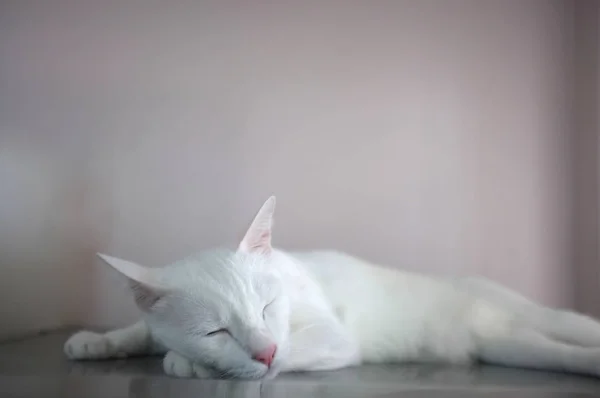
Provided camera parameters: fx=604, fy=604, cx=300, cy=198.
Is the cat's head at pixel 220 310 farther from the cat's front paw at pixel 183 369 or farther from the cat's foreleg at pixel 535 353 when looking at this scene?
the cat's foreleg at pixel 535 353

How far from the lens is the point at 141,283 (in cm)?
99

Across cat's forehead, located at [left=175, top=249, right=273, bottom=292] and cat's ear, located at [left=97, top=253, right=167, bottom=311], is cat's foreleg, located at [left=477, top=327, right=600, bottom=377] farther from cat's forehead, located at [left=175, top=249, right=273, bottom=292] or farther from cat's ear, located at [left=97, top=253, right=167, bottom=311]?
cat's ear, located at [left=97, top=253, right=167, bottom=311]

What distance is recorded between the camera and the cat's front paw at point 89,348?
113 centimetres

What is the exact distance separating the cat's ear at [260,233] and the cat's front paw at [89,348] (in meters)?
0.33

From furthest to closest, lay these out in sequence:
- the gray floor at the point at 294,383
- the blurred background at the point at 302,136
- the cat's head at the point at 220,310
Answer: the blurred background at the point at 302,136 → the cat's head at the point at 220,310 → the gray floor at the point at 294,383

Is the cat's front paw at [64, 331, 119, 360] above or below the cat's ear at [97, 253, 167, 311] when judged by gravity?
below

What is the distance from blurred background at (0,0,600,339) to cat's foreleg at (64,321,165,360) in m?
0.46

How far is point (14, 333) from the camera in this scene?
155 cm

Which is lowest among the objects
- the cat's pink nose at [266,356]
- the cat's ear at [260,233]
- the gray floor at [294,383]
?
the gray floor at [294,383]

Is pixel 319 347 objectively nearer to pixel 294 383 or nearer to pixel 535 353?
pixel 294 383

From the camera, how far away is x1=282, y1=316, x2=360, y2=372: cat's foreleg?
104 centimetres

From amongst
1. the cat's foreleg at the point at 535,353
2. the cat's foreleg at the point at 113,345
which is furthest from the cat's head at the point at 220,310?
the cat's foreleg at the point at 535,353

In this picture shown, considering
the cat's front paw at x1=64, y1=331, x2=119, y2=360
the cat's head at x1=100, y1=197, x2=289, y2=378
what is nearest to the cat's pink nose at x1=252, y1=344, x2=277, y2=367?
the cat's head at x1=100, y1=197, x2=289, y2=378

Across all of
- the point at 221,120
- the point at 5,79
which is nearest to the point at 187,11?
the point at 221,120
